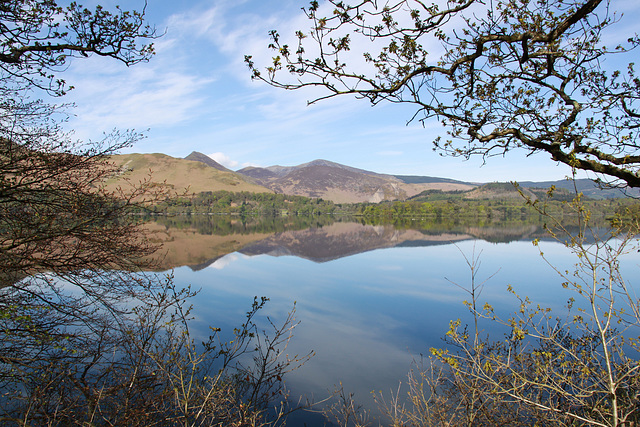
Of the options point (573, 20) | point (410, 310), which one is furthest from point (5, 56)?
point (410, 310)

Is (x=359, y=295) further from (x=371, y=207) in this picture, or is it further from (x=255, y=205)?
(x=255, y=205)

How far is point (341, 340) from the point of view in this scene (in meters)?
11.9

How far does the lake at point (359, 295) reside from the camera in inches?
392

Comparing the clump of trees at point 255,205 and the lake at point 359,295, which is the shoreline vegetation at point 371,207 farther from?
the lake at point 359,295

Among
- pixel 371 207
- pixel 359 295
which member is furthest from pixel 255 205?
pixel 359 295

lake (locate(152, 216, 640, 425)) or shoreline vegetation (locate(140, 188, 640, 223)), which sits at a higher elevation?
shoreline vegetation (locate(140, 188, 640, 223))

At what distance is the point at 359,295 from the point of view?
18016mm

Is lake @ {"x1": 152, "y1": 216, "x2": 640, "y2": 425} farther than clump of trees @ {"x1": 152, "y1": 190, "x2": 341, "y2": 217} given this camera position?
No

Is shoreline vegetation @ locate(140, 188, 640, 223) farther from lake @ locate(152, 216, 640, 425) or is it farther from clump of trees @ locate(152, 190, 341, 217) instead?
lake @ locate(152, 216, 640, 425)

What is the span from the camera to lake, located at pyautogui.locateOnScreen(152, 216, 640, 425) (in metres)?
9.95

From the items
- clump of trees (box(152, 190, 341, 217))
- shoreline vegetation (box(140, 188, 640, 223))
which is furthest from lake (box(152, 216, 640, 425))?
clump of trees (box(152, 190, 341, 217))

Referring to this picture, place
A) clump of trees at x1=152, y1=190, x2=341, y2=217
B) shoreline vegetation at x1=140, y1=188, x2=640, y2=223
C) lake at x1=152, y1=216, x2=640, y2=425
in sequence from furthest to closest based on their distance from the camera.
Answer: clump of trees at x1=152, y1=190, x2=341, y2=217 → shoreline vegetation at x1=140, y1=188, x2=640, y2=223 → lake at x1=152, y1=216, x2=640, y2=425

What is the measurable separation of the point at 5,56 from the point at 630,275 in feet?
88.2

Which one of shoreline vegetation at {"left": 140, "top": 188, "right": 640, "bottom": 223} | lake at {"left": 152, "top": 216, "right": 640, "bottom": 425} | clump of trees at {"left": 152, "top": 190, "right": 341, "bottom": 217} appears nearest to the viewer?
lake at {"left": 152, "top": 216, "right": 640, "bottom": 425}
